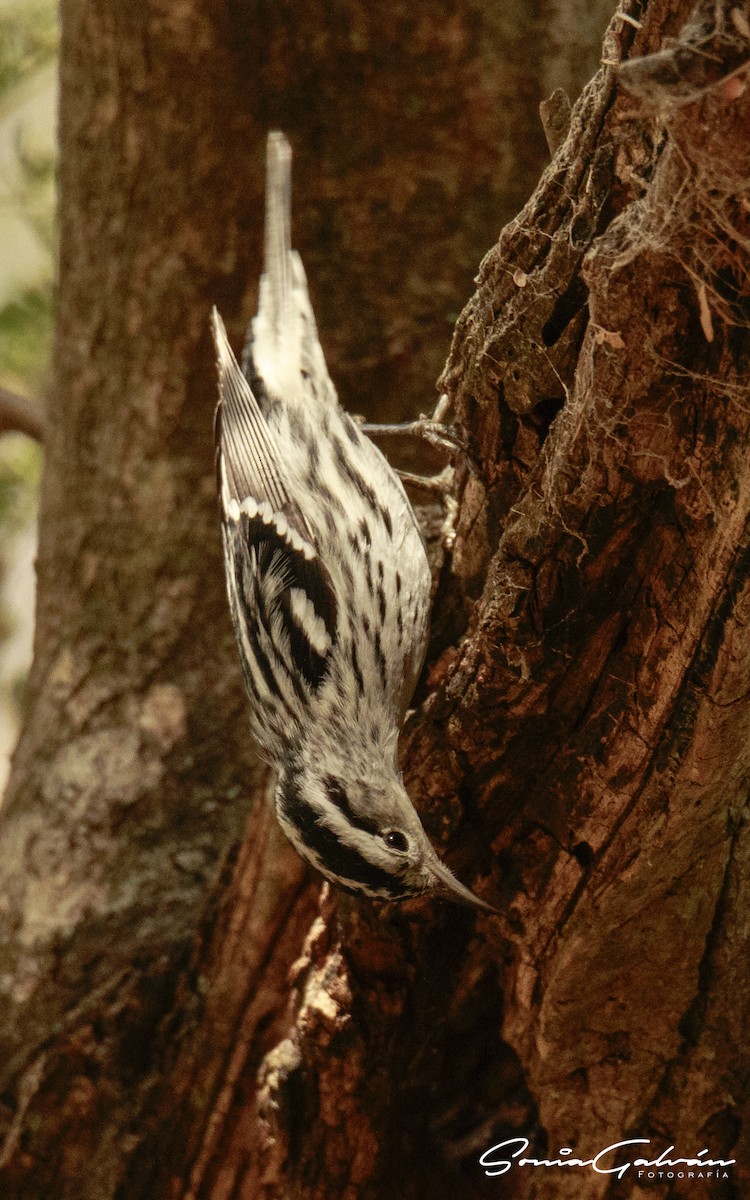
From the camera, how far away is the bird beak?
269cm

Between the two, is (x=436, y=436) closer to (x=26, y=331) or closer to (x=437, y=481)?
(x=437, y=481)

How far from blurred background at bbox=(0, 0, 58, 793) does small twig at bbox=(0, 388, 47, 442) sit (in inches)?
19.1

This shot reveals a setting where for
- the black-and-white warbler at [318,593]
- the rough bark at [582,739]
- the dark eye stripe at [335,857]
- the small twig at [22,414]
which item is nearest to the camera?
the rough bark at [582,739]

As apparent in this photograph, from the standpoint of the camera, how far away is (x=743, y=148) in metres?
1.73

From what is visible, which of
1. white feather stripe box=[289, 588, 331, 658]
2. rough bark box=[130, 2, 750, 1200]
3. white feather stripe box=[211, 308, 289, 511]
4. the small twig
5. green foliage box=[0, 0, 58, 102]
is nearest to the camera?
rough bark box=[130, 2, 750, 1200]

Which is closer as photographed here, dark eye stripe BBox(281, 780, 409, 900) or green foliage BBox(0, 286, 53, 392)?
dark eye stripe BBox(281, 780, 409, 900)

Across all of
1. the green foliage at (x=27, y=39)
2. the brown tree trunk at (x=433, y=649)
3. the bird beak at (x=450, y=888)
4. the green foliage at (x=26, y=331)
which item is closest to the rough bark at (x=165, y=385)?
the brown tree trunk at (x=433, y=649)

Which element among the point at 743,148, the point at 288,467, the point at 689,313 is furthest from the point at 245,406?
the point at 743,148

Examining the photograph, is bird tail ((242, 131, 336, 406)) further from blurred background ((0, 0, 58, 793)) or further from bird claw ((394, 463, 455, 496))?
blurred background ((0, 0, 58, 793))

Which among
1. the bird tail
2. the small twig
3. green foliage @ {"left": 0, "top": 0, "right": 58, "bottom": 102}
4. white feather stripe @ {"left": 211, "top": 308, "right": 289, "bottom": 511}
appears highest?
green foliage @ {"left": 0, "top": 0, "right": 58, "bottom": 102}

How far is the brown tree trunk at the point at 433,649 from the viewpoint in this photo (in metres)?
2.19

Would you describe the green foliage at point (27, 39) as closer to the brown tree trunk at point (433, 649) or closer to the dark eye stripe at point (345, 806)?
the brown tree trunk at point (433, 649)

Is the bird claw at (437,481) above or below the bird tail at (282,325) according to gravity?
below

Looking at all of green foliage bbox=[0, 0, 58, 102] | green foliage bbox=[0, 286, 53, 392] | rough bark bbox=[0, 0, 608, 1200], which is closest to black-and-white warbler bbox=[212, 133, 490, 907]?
rough bark bbox=[0, 0, 608, 1200]
